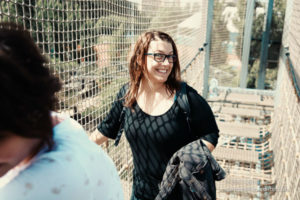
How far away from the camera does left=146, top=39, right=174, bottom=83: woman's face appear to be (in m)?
1.09

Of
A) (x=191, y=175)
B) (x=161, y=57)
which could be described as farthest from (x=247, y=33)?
(x=191, y=175)

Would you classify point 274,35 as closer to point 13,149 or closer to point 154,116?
point 154,116

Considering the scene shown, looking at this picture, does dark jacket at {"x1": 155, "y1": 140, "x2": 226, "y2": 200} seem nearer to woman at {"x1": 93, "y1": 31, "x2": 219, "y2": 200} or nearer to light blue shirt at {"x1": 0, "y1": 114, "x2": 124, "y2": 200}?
woman at {"x1": 93, "y1": 31, "x2": 219, "y2": 200}

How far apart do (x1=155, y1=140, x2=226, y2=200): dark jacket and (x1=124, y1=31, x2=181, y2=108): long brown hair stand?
9.8 inches

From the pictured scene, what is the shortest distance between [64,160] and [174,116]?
0.65 metres

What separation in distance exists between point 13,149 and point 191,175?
64cm

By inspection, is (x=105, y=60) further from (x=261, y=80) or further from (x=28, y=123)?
(x=261, y=80)

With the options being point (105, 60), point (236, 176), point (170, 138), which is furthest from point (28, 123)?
point (236, 176)

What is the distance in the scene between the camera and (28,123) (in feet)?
1.10

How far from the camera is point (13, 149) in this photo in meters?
0.35

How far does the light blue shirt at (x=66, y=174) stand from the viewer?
0.36 m

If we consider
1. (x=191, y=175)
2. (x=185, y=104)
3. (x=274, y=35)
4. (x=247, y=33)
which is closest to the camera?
(x=191, y=175)

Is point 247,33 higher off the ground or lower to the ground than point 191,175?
higher

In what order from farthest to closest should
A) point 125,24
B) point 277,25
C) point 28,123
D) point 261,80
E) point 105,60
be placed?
point 277,25 → point 261,80 → point 125,24 → point 105,60 → point 28,123
